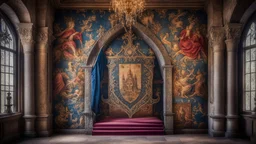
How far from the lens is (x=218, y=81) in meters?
9.23

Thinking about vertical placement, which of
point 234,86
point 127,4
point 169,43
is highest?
point 127,4

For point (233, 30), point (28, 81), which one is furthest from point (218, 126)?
point (28, 81)

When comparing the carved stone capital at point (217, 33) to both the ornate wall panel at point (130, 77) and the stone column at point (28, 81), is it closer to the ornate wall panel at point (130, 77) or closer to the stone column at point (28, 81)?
the ornate wall panel at point (130, 77)

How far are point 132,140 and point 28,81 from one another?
3.63 metres

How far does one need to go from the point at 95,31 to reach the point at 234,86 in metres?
4.92

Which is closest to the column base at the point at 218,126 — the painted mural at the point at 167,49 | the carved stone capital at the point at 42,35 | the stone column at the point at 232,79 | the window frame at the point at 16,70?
the stone column at the point at 232,79

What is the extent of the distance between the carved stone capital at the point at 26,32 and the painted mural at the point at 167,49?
133 cm

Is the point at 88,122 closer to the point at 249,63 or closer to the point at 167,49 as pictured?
the point at 167,49

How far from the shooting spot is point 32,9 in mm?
8953

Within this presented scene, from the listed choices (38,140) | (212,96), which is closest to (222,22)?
(212,96)

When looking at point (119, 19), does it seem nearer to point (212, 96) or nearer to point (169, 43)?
point (169, 43)

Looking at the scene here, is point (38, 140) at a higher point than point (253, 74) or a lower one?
lower

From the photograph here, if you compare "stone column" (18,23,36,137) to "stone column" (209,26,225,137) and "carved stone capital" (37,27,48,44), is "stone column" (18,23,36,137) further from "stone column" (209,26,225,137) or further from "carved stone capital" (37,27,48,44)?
"stone column" (209,26,225,137)

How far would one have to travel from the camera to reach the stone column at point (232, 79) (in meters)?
8.94
